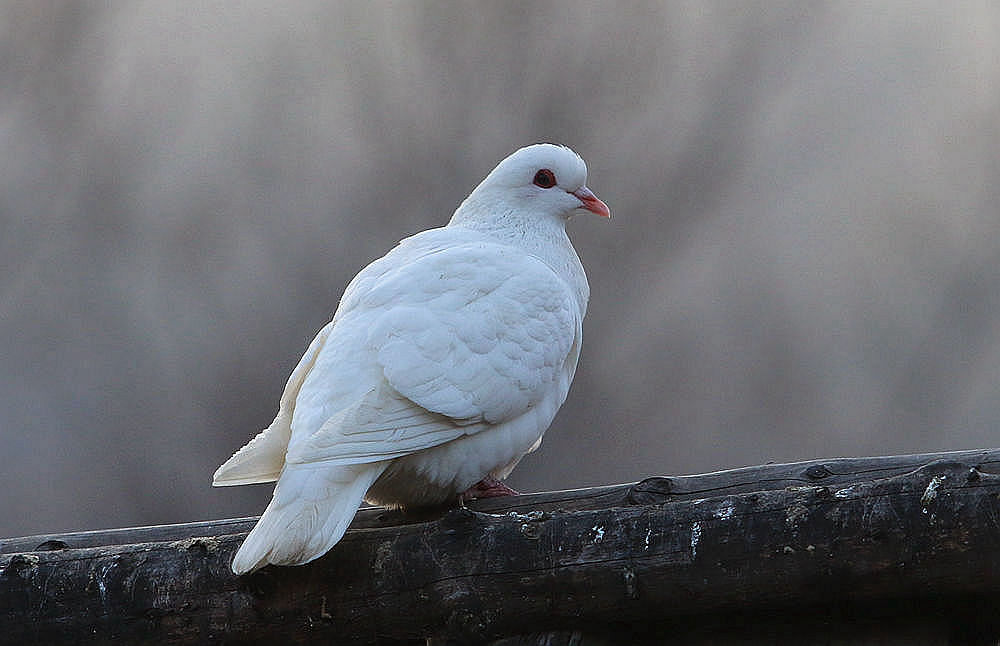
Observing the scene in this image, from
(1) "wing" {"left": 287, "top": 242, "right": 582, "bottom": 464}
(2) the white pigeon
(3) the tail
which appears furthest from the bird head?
(3) the tail

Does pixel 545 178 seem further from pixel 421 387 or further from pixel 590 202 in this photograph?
pixel 421 387

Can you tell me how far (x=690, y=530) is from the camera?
2.74 meters

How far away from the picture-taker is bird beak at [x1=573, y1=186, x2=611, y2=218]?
489 centimetres

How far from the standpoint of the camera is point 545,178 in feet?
15.8

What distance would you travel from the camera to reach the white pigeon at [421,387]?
3.17m

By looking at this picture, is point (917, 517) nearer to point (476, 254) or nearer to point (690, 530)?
point (690, 530)

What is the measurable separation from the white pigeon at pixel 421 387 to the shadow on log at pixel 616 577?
23 cm

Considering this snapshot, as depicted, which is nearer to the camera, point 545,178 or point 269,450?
point 269,450

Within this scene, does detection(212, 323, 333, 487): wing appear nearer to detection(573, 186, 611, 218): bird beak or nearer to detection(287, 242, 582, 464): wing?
detection(287, 242, 582, 464): wing

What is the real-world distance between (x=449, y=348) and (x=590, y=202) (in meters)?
1.54

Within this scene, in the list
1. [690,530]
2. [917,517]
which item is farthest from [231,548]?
[917,517]

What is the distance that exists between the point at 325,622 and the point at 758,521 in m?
1.15

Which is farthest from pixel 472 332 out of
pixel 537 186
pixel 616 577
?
pixel 537 186

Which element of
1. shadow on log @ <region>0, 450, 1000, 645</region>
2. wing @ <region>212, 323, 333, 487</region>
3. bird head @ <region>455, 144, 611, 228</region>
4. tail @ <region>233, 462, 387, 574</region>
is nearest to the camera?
shadow on log @ <region>0, 450, 1000, 645</region>
